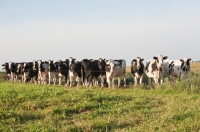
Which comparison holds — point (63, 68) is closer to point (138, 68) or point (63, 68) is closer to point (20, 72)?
point (138, 68)

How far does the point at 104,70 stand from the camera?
24062 millimetres

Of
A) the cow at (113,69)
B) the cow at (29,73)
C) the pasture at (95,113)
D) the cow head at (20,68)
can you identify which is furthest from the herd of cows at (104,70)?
the pasture at (95,113)

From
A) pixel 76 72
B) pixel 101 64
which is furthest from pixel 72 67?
pixel 101 64

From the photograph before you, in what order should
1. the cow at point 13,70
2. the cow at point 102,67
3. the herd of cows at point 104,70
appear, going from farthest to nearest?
the cow at point 13,70
the cow at point 102,67
the herd of cows at point 104,70

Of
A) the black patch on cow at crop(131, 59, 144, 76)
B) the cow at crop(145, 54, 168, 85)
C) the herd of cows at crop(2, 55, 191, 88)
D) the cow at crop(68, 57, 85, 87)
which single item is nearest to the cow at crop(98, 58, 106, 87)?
the herd of cows at crop(2, 55, 191, 88)

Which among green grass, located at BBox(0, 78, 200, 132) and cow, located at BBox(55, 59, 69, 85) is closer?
green grass, located at BBox(0, 78, 200, 132)

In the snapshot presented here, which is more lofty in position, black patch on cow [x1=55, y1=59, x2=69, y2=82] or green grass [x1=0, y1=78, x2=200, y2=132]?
black patch on cow [x1=55, y1=59, x2=69, y2=82]

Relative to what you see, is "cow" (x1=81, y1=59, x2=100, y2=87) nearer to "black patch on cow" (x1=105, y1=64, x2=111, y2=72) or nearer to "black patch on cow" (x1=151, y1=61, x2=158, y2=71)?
"black patch on cow" (x1=105, y1=64, x2=111, y2=72)

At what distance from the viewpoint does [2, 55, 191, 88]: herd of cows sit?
2248 cm

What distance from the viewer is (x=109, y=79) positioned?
23016mm

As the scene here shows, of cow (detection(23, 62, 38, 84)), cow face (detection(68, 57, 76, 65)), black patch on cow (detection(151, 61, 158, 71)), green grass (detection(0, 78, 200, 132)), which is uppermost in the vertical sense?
cow face (detection(68, 57, 76, 65))

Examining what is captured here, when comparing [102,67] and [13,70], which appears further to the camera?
[13,70]

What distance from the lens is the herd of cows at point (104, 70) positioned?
22.5 metres

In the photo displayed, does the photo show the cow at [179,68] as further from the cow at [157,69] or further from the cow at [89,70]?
the cow at [89,70]
